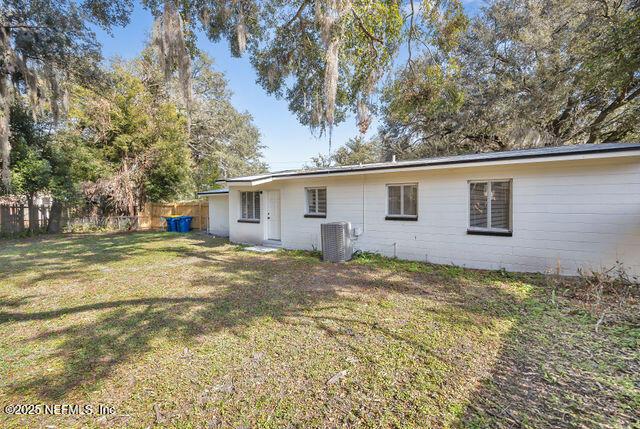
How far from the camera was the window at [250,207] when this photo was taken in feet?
35.2

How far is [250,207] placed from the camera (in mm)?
10992

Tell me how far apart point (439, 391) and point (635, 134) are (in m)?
14.7

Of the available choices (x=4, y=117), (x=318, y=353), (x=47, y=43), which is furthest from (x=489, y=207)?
(x=4, y=117)

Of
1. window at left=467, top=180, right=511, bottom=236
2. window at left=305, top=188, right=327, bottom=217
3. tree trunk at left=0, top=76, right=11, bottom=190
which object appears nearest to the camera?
window at left=467, top=180, right=511, bottom=236

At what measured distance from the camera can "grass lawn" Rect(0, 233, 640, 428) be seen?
2.23 meters

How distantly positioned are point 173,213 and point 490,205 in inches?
631

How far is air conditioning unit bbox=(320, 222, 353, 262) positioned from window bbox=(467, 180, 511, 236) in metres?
2.96

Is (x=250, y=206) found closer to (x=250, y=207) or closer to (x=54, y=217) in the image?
(x=250, y=207)

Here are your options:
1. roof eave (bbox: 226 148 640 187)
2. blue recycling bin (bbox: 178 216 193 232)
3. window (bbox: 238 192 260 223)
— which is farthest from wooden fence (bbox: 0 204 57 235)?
roof eave (bbox: 226 148 640 187)

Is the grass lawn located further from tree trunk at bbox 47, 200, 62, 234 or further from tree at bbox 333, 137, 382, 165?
tree at bbox 333, 137, 382, 165

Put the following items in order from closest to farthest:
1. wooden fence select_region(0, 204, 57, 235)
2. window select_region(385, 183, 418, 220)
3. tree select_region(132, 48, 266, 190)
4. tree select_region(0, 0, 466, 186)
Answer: tree select_region(0, 0, 466, 186) < window select_region(385, 183, 418, 220) < wooden fence select_region(0, 204, 57, 235) < tree select_region(132, 48, 266, 190)

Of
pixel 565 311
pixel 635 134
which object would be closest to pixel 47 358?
pixel 565 311

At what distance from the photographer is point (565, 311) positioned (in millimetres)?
4098

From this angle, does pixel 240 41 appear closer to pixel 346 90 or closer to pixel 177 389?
pixel 346 90
